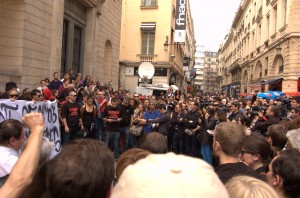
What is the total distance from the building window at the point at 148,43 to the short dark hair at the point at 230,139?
29.1m

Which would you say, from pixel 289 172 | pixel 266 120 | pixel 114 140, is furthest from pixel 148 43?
pixel 289 172

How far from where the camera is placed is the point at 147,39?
3259 centimetres

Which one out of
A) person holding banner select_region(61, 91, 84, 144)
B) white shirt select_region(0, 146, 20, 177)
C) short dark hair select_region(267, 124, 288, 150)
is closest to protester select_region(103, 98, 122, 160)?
person holding banner select_region(61, 91, 84, 144)

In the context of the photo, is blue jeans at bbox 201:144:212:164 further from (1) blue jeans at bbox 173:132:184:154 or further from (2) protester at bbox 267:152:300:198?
(2) protester at bbox 267:152:300:198

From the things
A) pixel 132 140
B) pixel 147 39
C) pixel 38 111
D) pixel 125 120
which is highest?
pixel 147 39

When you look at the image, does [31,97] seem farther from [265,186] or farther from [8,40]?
[265,186]

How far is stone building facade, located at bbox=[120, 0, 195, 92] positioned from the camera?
104ft

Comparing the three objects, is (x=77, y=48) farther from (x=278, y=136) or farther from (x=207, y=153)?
(x=278, y=136)

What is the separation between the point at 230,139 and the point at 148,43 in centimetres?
2959

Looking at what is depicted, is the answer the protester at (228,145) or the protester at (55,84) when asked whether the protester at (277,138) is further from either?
the protester at (55,84)

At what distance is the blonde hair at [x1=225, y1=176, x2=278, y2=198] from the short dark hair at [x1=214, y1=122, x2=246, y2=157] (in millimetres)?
1542

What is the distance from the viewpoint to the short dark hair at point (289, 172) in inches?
101

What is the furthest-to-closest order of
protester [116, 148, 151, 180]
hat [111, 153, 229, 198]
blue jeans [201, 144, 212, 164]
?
1. blue jeans [201, 144, 212, 164]
2. protester [116, 148, 151, 180]
3. hat [111, 153, 229, 198]

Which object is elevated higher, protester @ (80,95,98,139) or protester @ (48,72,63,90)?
protester @ (48,72,63,90)
